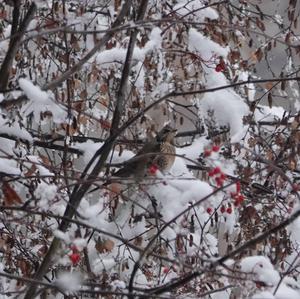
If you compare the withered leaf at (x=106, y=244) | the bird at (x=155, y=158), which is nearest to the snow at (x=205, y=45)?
the bird at (x=155, y=158)

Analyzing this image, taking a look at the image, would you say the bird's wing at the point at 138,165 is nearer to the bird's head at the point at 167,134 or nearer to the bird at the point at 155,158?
the bird at the point at 155,158

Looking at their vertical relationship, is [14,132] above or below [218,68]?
below

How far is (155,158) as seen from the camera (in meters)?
3.86

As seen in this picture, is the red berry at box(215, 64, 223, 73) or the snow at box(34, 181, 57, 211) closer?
the snow at box(34, 181, 57, 211)

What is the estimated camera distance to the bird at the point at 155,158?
3391mm

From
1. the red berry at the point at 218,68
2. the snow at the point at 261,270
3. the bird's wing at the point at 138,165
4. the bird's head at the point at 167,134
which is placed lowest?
the snow at the point at 261,270

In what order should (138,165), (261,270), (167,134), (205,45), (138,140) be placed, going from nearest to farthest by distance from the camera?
(261,270)
(205,45)
(138,165)
(138,140)
(167,134)

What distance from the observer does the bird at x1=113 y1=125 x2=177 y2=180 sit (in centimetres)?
339

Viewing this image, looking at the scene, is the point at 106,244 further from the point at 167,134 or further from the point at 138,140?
the point at 167,134

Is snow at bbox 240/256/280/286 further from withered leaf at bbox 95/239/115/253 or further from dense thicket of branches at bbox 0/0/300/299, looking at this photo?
withered leaf at bbox 95/239/115/253

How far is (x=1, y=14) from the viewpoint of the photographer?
395 cm

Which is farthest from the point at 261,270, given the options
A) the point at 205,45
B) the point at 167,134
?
the point at 167,134

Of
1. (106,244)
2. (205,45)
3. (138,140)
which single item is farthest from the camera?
(138,140)

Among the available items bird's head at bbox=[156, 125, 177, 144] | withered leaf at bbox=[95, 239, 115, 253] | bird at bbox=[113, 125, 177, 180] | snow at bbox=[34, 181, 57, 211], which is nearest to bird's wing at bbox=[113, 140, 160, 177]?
bird at bbox=[113, 125, 177, 180]
